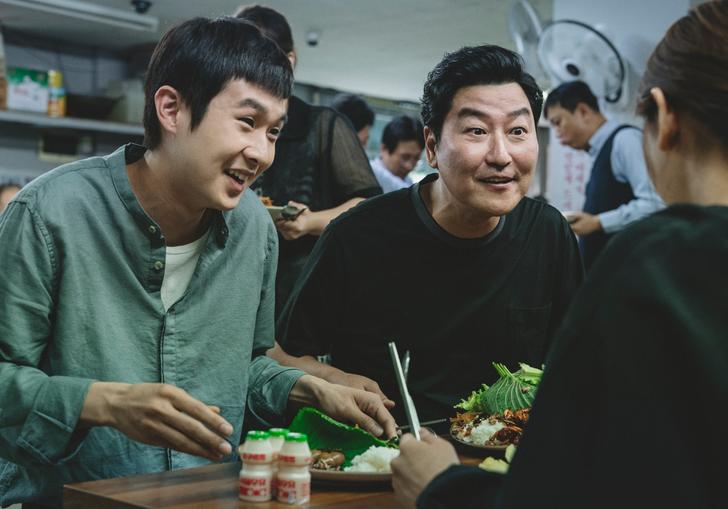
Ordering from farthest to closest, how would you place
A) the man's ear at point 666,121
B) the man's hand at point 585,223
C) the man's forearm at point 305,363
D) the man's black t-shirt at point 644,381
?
1. the man's hand at point 585,223
2. the man's forearm at point 305,363
3. the man's ear at point 666,121
4. the man's black t-shirt at point 644,381

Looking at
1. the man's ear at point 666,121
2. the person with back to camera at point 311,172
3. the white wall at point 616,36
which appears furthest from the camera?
the white wall at point 616,36

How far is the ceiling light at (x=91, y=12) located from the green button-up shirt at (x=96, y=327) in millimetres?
5463

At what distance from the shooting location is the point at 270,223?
2035 mm

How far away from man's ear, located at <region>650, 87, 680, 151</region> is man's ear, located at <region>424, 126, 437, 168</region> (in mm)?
1256

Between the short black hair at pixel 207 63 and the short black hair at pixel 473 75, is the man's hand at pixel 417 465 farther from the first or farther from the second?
the short black hair at pixel 473 75

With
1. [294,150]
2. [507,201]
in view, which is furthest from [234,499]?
[294,150]

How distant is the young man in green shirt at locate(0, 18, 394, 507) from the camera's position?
1565 mm

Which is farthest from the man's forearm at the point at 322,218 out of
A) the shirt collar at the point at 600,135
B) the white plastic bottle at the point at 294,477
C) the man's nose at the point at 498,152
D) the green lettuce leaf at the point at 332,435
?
the shirt collar at the point at 600,135

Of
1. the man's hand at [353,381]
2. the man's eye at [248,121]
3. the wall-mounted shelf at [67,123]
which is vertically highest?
the man's eye at [248,121]

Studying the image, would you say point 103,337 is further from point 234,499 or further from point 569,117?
point 569,117

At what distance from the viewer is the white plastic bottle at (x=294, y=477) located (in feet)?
4.11

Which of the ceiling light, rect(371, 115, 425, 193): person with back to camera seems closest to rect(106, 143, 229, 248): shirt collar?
rect(371, 115, 425, 193): person with back to camera

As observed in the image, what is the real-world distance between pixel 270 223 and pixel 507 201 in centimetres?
56

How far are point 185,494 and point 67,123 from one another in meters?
6.77
